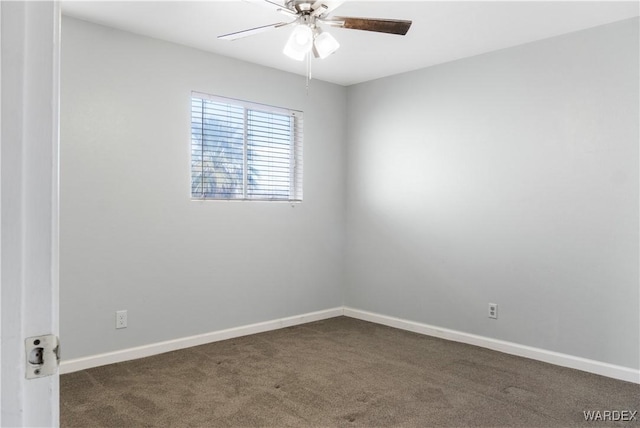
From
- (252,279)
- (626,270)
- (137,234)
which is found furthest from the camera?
(252,279)

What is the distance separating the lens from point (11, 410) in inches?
25.5

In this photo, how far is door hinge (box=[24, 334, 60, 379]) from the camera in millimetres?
660

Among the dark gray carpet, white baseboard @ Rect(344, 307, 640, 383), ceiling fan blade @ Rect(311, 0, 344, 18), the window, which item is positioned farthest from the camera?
A: the window

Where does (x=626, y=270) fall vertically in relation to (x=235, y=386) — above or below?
above

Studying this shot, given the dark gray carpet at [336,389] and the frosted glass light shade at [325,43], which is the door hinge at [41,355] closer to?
the dark gray carpet at [336,389]

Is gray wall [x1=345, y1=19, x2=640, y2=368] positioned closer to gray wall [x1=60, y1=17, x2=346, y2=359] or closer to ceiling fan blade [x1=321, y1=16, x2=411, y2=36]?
gray wall [x1=60, y1=17, x2=346, y2=359]

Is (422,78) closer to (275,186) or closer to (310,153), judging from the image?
(310,153)

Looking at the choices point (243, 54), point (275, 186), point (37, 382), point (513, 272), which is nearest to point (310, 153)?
point (275, 186)

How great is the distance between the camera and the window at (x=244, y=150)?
13.1ft

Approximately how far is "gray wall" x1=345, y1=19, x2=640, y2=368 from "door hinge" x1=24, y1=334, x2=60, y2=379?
11.6ft

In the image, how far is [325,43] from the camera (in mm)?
2686

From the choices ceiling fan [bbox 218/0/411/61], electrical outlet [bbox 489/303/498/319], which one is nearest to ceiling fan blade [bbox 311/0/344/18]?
ceiling fan [bbox 218/0/411/61]

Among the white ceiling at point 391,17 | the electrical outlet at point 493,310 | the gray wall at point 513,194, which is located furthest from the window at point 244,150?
the electrical outlet at point 493,310

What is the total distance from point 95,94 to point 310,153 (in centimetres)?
209
